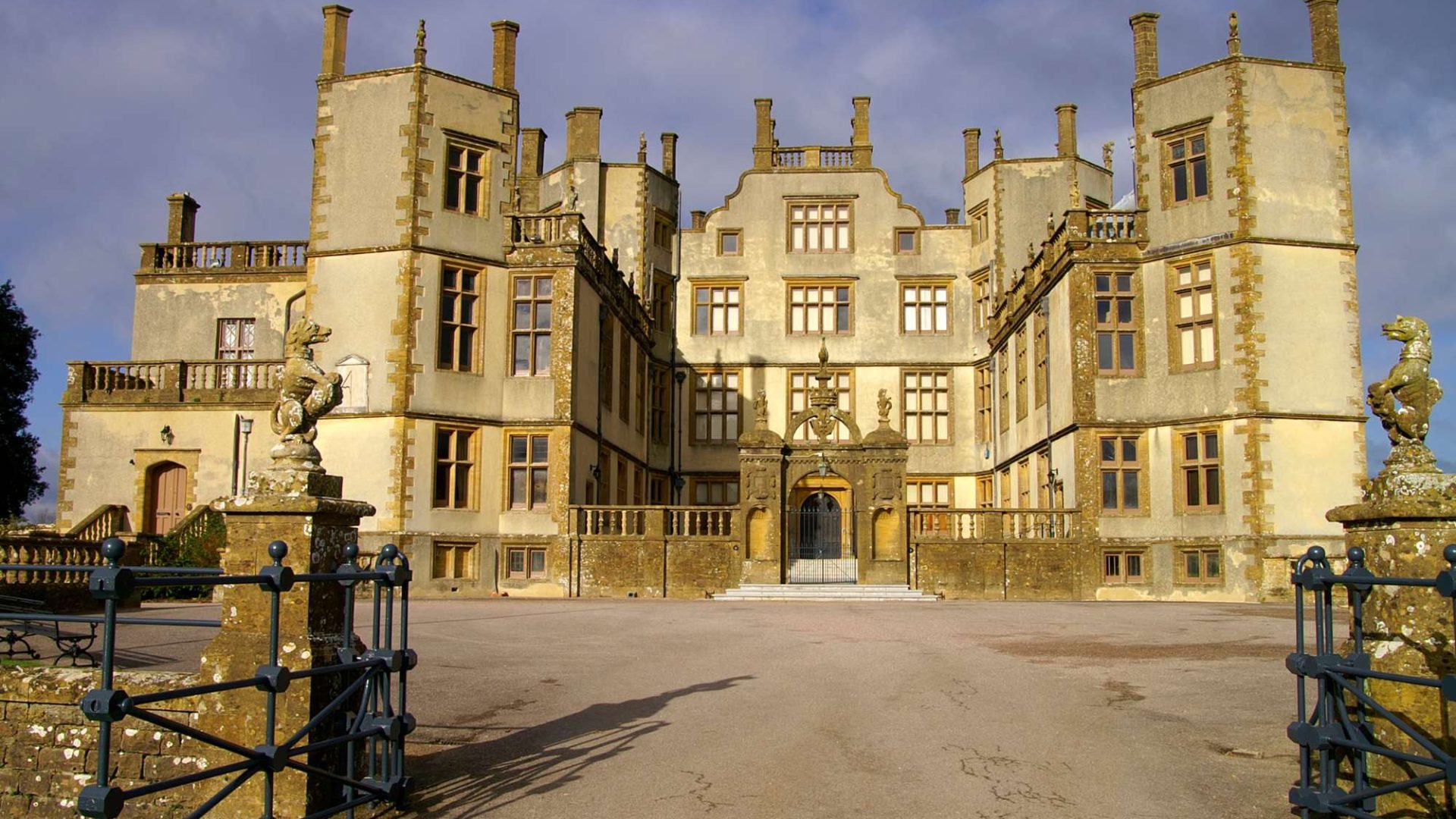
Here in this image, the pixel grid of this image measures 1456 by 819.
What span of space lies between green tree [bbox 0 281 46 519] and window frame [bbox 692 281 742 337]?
23.9m

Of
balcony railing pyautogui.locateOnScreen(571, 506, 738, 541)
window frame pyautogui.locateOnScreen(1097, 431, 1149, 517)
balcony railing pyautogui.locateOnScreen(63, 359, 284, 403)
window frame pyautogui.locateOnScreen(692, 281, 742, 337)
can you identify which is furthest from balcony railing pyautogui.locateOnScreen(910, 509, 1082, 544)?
balcony railing pyautogui.locateOnScreen(63, 359, 284, 403)

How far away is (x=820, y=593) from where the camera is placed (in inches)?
1057

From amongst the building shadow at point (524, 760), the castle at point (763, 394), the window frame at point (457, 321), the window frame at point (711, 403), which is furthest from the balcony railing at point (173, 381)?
the building shadow at point (524, 760)

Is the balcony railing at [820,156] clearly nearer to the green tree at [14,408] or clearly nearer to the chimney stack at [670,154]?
the chimney stack at [670,154]

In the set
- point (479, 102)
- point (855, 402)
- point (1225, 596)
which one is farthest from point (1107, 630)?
point (855, 402)

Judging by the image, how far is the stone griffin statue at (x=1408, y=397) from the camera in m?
6.80

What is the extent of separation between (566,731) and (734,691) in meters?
2.39

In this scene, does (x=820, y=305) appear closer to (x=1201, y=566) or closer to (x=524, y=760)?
(x=1201, y=566)

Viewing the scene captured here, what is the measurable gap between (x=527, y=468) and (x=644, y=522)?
321 cm

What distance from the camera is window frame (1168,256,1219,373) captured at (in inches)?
1088

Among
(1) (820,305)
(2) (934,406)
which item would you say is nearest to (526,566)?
(1) (820,305)

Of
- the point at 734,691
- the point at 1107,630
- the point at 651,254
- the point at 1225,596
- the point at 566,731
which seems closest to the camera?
the point at 566,731

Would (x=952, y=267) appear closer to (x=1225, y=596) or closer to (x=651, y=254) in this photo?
(x=651, y=254)

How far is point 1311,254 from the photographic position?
2748cm
